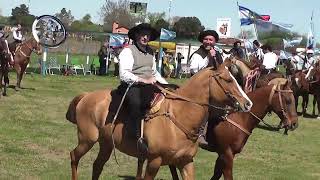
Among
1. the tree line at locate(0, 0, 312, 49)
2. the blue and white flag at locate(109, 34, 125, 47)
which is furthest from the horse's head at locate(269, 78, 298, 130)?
the tree line at locate(0, 0, 312, 49)

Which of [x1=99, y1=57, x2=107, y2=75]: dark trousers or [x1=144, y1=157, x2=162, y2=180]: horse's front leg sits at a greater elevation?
[x1=144, y1=157, x2=162, y2=180]: horse's front leg

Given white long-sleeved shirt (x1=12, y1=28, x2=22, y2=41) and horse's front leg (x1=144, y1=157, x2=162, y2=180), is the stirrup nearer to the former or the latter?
horse's front leg (x1=144, y1=157, x2=162, y2=180)

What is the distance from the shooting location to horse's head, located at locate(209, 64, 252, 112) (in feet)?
22.4

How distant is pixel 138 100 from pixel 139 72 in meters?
0.49

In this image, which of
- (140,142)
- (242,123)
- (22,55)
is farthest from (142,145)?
(22,55)

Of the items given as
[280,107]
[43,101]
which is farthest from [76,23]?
[280,107]

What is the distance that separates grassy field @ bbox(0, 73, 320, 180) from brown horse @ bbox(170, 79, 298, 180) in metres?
1.91

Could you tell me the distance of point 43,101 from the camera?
19.6 meters

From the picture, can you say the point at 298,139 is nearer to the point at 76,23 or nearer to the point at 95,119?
the point at 95,119

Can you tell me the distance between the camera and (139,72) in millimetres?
7516

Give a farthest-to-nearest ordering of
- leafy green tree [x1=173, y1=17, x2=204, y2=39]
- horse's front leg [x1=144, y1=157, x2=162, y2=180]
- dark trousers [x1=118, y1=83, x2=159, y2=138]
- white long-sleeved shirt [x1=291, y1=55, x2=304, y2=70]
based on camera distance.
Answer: leafy green tree [x1=173, y1=17, x2=204, y2=39]
white long-sleeved shirt [x1=291, y1=55, x2=304, y2=70]
dark trousers [x1=118, y1=83, x2=159, y2=138]
horse's front leg [x1=144, y1=157, x2=162, y2=180]

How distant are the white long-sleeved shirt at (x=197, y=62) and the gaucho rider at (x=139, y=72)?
79cm

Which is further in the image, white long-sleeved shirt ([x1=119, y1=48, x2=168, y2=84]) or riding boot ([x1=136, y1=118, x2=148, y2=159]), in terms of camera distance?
white long-sleeved shirt ([x1=119, y1=48, x2=168, y2=84])
